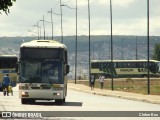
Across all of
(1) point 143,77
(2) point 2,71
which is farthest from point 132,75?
(2) point 2,71

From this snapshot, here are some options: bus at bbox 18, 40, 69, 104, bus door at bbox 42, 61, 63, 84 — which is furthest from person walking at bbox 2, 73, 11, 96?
bus door at bbox 42, 61, 63, 84

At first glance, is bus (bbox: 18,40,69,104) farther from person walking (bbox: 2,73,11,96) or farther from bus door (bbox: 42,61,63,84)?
person walking (bbox: 2,73,11,96)

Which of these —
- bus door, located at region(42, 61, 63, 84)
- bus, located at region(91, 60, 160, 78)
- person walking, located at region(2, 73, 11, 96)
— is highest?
bus door, located at region(42, 61, 63, 84)

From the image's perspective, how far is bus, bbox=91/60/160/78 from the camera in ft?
403

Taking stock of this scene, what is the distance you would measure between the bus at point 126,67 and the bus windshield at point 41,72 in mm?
88426

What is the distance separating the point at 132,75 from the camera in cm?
12594

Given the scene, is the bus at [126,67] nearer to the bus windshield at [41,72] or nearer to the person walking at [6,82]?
the person walking at [6,82]

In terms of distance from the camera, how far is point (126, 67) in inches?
4860

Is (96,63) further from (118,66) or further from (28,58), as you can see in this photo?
(28,58)

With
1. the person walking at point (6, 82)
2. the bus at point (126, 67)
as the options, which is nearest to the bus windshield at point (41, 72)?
the person walking at point (6, 82)

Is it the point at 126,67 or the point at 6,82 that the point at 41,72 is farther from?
the point at 126,67

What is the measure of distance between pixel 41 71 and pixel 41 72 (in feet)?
0.17

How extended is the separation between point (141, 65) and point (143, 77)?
4.90 meters

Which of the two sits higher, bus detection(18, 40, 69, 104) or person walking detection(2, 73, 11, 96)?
bus detection(18, 40, 69, 104)
